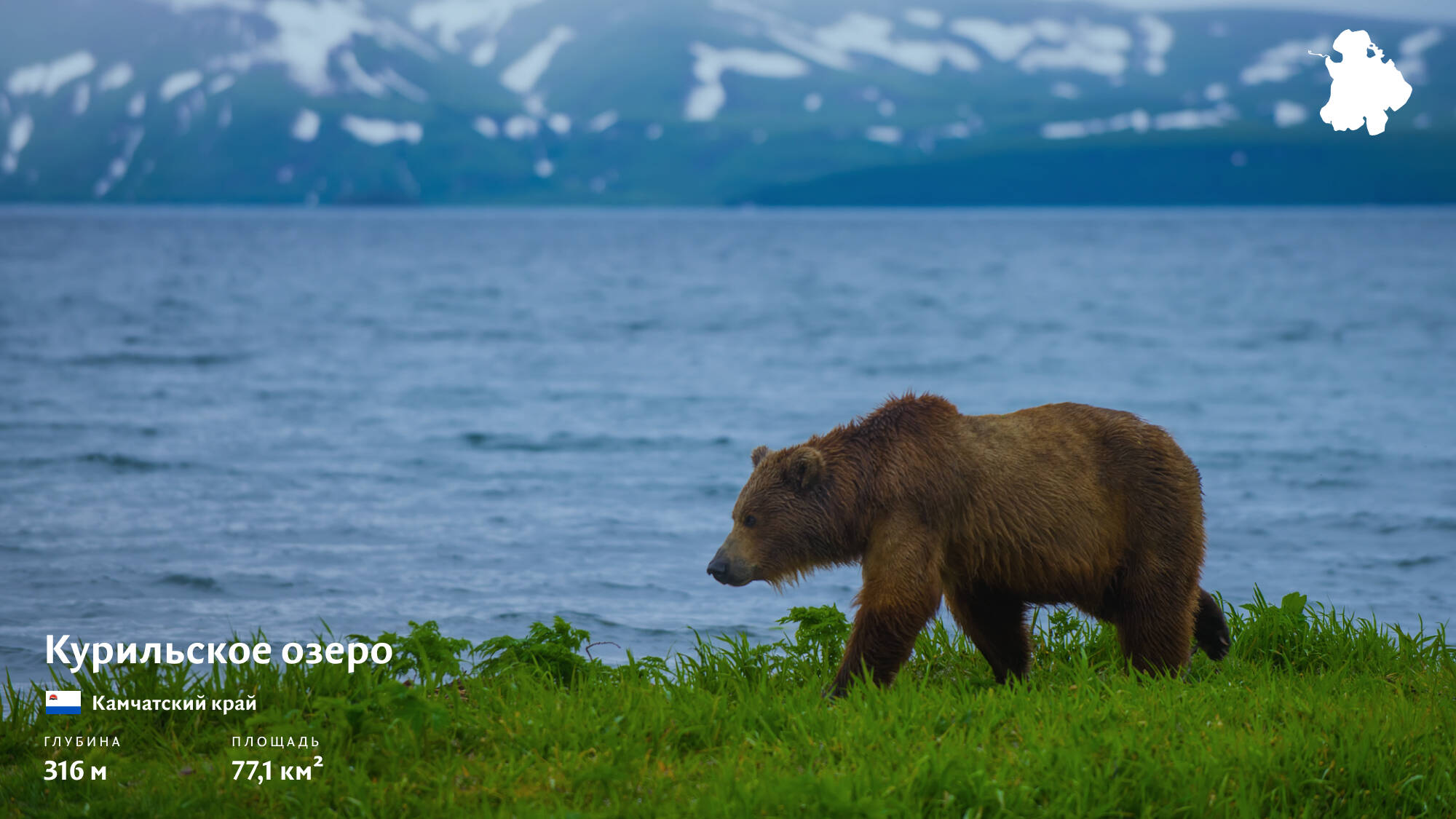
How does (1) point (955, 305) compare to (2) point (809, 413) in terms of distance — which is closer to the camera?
(2) point (809, 413)

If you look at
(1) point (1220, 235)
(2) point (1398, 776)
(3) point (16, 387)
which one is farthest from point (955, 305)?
(1) point (1220, 235)

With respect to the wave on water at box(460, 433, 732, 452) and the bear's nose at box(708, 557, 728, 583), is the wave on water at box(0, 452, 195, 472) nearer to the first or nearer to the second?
the wave on water at box(460, 433, 732, 452)

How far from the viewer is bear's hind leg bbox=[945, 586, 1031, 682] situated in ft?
20.2

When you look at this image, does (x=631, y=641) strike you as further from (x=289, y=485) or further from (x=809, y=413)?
(x=809, y=413)

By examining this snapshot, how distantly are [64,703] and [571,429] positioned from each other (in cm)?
1568

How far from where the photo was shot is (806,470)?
5.65 metres

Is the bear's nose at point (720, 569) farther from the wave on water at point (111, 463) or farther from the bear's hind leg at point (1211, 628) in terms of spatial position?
the wave on water at point (111, 463)

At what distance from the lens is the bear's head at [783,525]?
18.5 ft

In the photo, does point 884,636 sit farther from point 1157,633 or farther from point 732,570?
point 1157,633

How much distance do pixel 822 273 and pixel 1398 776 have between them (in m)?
78.1

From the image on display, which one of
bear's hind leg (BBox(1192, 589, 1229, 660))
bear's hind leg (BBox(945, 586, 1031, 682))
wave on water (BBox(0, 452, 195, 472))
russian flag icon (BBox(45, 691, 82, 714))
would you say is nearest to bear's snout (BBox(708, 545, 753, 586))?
bear's hind leg (BBox(945, 586, 1031, 682))

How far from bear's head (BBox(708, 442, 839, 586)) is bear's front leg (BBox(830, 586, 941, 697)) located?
1.15ft

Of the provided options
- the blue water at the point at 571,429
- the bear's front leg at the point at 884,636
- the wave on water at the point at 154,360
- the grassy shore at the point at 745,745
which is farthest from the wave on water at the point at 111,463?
the bear's front leg at the point at 884,636

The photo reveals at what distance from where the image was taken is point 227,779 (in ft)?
16.2
